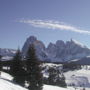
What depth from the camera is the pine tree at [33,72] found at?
161ft

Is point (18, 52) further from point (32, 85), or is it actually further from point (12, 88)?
point (12, 88)

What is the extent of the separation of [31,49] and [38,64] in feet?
10.7

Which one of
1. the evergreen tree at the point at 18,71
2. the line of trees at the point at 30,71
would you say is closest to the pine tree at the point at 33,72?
the line of trees at the point at 30,71

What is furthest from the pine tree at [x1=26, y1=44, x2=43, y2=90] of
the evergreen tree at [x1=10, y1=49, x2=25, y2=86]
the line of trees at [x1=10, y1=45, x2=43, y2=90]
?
the evergreen tree at [x1=10, y1=49, x2=25, y2=86]

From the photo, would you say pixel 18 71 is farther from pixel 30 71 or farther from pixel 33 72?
pixel 33 72

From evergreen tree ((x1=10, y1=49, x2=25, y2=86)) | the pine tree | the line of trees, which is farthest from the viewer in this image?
evergreen tree ((x1=10, y1=49, x2=25, y2=86))

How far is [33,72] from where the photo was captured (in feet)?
163

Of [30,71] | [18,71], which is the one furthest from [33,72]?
[18,71]

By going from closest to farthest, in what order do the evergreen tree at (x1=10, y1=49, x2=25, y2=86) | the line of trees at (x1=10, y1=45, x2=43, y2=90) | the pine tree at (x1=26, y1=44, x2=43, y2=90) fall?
1. the pine tree at (x1=26, y1=44, x2=43, y2=90)
2. the line of trees at (x1=10, y1=45, x2=43, y2=90)
3. the evergreen tree at (x1=10, y1=49, x2=25, y2=86)

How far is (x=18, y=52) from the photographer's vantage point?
55.4 meters

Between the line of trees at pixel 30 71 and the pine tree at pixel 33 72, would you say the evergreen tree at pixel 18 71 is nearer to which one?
the line of trees at pixel 30 71

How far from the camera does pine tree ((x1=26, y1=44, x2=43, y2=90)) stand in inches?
1928

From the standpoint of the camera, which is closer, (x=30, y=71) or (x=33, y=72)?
(x=33, y=72)

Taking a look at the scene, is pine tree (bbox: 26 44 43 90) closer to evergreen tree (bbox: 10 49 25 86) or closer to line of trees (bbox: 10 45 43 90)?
line of trees (bbox: 10 45 43 90)
